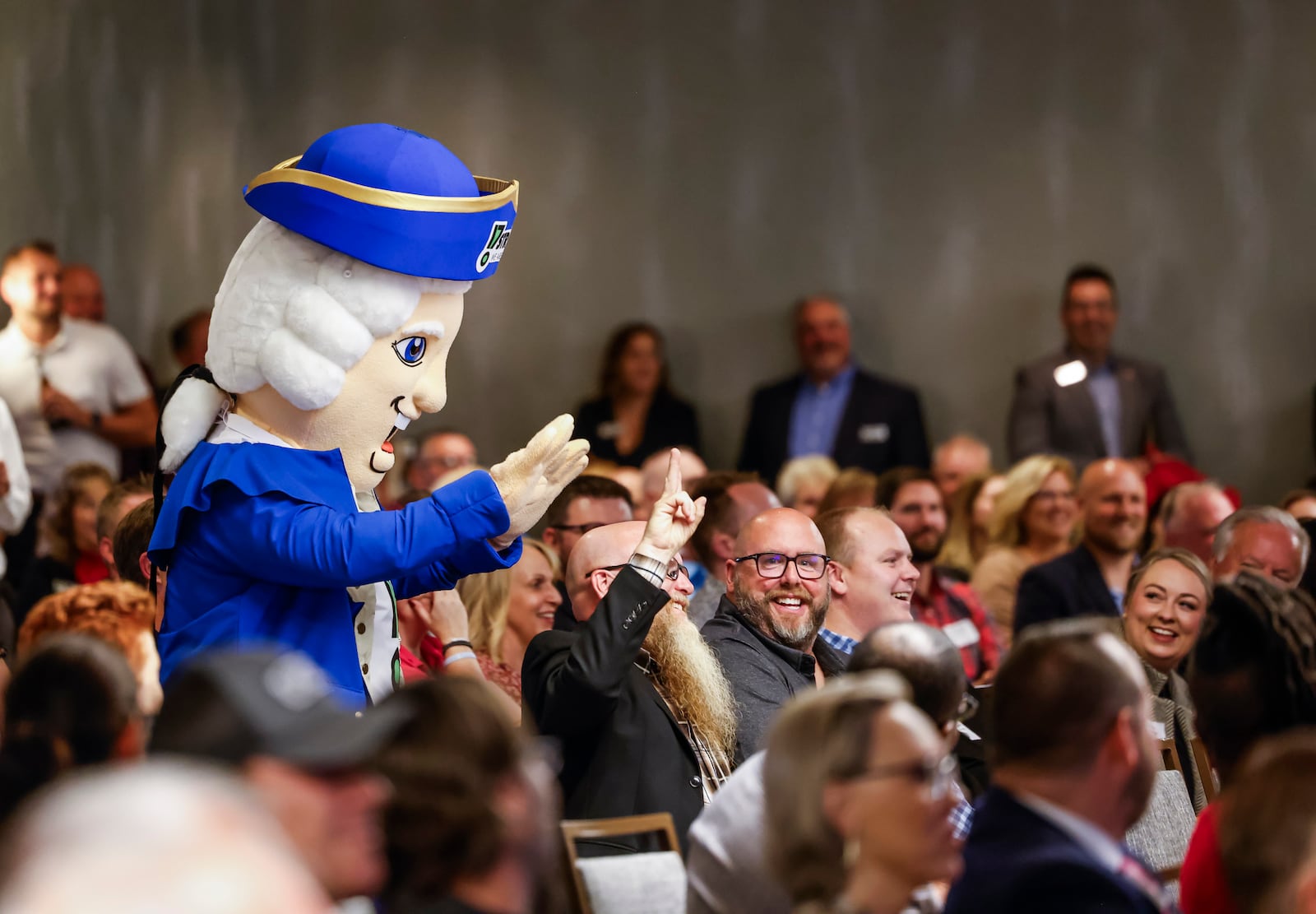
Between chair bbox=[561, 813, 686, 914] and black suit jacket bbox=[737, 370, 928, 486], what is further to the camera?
black suit jacket bbox=[737, 370, 928, 486]

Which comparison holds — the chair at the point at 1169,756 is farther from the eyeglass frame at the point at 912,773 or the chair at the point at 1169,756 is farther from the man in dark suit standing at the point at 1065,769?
the eyeglass frame at the point at 912,773

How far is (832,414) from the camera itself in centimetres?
817

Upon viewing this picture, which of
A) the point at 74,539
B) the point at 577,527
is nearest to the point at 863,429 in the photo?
the point at 577,527

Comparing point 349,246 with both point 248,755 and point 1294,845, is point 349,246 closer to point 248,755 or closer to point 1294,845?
point 248,755

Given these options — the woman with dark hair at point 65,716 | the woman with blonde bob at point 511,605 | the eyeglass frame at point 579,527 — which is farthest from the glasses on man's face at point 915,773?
the eyeglass frame at point 579,527

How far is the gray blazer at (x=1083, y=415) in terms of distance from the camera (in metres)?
7.79

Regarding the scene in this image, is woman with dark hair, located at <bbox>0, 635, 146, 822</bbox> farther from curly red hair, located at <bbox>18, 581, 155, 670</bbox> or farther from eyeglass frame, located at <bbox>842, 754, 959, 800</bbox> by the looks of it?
eyeglass frame, located at <bbox>842, 754, 959, 800</bbox>

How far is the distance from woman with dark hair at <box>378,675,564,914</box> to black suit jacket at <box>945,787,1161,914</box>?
2.14ft

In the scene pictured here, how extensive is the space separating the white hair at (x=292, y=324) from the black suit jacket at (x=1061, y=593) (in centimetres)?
277

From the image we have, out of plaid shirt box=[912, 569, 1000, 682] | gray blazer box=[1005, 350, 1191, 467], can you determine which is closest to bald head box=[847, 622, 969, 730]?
plaid shirt box=[912, 569, 1000, 682]

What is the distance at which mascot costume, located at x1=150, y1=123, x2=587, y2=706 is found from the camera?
311cm

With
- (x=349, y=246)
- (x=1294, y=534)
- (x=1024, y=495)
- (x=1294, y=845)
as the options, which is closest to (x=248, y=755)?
(x=1294, y=845)

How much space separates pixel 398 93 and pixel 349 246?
567 cm

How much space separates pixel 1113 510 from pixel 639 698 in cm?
287
